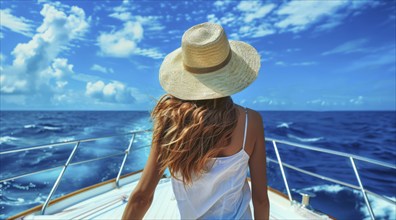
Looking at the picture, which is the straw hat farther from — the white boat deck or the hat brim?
the white boat deck

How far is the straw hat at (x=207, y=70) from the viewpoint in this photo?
2.24ft

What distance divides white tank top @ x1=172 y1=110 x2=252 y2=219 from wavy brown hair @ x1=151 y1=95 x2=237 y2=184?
38 mm

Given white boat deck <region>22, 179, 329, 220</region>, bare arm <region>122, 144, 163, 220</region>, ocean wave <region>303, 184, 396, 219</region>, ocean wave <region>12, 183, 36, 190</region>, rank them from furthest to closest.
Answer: ocean wave <region>12, 183, 36, 190</region> → ocean wave <region>303, 184, 396, 219</region> → white boat deck <region>22, 179, 329, 220</region> → bare arm <region>122, 144, 163, 220</region>

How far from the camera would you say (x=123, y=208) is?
186 cm

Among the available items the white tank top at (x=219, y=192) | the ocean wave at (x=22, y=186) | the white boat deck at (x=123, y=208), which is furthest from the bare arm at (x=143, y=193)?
the ocean wave at (x=22, y=186)

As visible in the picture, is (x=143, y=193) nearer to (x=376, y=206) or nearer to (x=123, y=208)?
(x=123, y=208)

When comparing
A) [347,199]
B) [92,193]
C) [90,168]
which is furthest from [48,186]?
[347,199]

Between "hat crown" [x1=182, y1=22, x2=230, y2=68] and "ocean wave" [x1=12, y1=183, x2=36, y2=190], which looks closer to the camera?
"hat crown" [x1=182, y1=22, x2=230, y2=68]

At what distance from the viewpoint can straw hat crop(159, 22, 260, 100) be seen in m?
0.68

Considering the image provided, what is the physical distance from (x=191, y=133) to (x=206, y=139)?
0.16 feet

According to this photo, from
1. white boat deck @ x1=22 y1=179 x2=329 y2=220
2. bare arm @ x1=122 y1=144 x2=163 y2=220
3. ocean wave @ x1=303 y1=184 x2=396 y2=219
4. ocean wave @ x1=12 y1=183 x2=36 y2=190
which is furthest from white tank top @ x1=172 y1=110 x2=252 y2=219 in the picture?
ocean wave @ x1=12 y1=183 x2=36 y2=190

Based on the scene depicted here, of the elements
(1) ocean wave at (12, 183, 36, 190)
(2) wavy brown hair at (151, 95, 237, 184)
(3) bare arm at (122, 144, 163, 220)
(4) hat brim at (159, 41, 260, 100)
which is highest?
(1) ocean wave at (12, 183, 36, 190)

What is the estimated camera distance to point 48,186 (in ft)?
17.6

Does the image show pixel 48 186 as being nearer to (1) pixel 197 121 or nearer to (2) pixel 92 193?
(2) pixel 92 193
